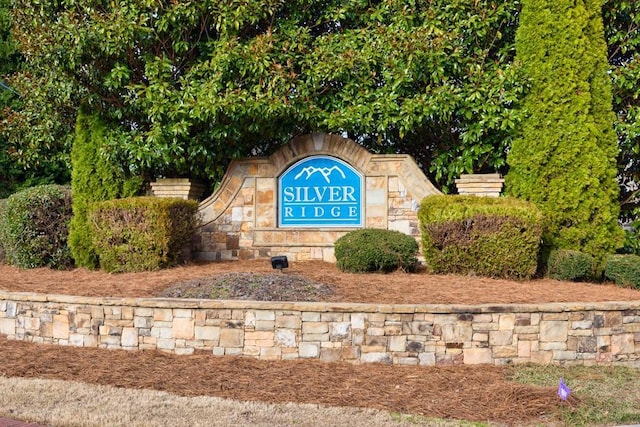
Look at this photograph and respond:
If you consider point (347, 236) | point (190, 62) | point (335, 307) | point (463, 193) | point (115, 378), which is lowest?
point (115, 378)

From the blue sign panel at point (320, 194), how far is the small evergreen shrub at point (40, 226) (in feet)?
12.7

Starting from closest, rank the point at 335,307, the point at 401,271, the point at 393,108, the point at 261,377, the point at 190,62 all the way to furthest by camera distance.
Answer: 1. the point at 261,377
2. the point at 335,307
3. the point at 401,271
4. the point at 393,108
5. the point at 190,62

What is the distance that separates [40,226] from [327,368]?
7.16m

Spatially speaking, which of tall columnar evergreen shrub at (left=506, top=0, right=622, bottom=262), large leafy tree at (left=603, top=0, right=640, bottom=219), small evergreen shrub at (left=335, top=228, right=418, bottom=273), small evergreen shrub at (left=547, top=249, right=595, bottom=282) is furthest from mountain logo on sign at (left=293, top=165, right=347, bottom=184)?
large leafy tree at (left=603, top=0, right=640, bottom=219)

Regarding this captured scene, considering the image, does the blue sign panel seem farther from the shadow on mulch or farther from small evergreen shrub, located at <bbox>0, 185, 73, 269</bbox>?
the shadow on mulch

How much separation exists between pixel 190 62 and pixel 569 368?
316 inches

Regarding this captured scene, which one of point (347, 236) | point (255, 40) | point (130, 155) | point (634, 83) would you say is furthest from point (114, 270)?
point (634, 83)

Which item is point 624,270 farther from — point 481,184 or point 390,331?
point 390,331

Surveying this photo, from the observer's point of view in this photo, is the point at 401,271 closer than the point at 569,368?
No

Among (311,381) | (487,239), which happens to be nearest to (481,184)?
(487,239)

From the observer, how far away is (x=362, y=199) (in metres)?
11.2

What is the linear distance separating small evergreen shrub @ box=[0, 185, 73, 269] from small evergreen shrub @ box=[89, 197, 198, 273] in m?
1.38

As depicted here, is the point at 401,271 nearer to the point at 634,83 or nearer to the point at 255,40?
the point at 255,40

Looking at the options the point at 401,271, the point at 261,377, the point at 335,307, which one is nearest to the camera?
the point at 261,377
